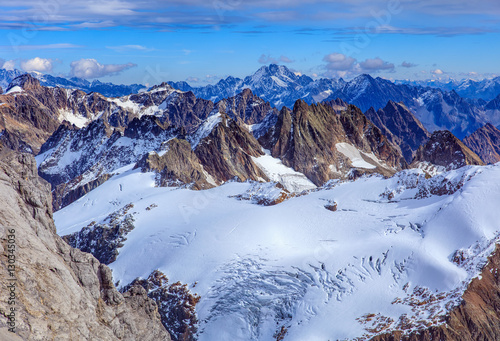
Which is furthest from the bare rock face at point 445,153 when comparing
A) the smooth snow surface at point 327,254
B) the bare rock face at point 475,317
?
the bare rock face at point 475,317

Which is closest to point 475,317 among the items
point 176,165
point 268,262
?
point 268,262

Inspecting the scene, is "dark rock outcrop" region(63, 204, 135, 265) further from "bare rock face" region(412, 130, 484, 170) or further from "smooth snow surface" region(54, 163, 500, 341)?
"bare rock face" region(412, 130, 484, 170)

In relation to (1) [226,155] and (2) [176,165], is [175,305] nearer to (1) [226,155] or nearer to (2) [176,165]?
(2) [176,165]

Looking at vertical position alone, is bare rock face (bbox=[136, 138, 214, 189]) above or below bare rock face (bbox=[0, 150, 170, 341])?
below

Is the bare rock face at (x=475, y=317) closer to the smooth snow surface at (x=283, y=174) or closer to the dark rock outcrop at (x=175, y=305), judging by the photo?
the dark rock outcrop at (x=175, y=305)

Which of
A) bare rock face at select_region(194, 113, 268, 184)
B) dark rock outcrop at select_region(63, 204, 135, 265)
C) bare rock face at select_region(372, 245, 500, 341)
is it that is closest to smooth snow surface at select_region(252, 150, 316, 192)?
bare rock face at select_region(194, 113, 268, 184)

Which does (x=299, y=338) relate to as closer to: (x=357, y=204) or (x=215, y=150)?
(x=357, y=204)

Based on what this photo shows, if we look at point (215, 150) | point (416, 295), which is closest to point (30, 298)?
point (416, 295)
